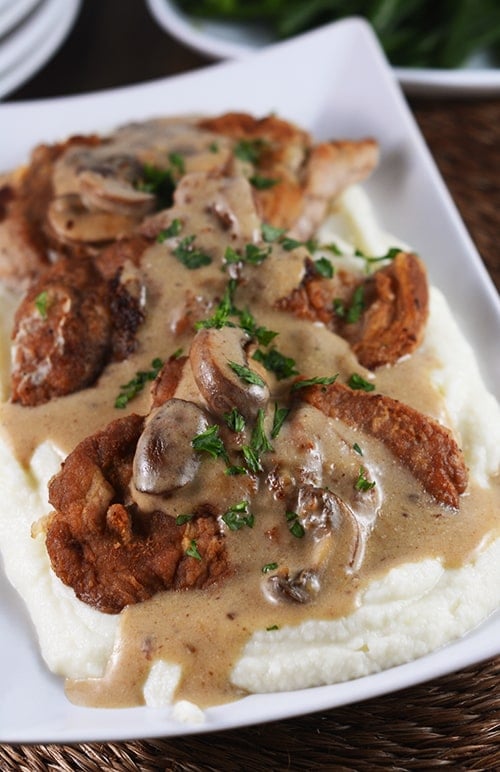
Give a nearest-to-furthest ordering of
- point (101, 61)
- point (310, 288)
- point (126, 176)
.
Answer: point (310, 288)
point (126, 176)
point (101, 61)

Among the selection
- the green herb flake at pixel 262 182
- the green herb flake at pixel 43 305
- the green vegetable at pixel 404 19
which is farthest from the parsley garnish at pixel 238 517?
the green vegetable at pixel 404 19

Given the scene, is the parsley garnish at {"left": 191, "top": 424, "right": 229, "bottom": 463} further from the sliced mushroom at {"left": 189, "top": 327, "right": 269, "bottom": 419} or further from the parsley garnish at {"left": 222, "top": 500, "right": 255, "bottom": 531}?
the parsley garnish at {"left": 222, "top": 500, "right": 255, "bottom": 531}

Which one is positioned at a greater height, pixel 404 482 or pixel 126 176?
pixel 126 176

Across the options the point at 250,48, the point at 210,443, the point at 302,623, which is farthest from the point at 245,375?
the point at 250,48

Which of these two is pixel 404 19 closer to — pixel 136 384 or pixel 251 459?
pixel 136 384

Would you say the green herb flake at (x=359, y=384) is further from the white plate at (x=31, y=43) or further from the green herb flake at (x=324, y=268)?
the white plate at (x=31, y=43)

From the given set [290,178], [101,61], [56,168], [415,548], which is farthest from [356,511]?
[101,61]

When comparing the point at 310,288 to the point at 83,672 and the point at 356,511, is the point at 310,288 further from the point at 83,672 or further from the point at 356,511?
the point at 83,672
